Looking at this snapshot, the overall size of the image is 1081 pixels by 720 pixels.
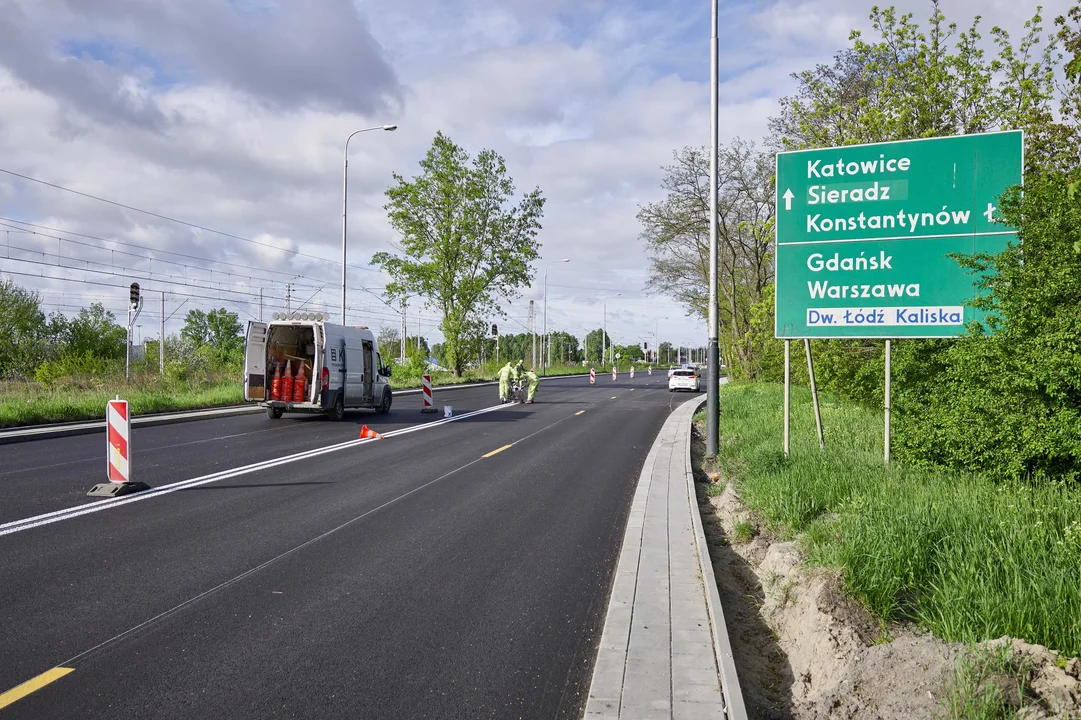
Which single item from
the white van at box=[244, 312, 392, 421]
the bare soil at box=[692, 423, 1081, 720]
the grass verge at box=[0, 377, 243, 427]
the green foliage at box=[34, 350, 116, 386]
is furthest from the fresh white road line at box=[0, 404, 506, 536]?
the green foliage at box=[34, 350, 116, 386]

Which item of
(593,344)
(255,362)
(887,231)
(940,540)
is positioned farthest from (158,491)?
(593,344)

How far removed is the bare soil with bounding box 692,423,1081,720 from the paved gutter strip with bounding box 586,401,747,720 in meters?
0.19

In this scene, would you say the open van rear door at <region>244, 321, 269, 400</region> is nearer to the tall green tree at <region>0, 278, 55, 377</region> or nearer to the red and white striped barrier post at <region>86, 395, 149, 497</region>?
the red and white striped barrier post at <region>86, 395, 149, 497</region>

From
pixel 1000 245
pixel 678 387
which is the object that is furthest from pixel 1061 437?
pixel 678 387

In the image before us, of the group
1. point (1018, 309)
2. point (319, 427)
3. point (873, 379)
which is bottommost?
point (319, 427)

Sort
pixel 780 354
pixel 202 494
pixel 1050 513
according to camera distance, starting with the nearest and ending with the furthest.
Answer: pixel 1050 513
pixel 202 494
pixel 780 354

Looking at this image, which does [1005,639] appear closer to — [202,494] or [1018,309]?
[1018,309]

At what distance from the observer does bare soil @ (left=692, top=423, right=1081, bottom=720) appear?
10.9ft

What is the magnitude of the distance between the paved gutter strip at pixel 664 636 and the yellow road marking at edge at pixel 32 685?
2.74 meters

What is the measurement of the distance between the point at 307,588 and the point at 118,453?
5.30m

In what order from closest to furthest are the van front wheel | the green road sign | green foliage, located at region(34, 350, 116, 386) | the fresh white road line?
1. the fresh white road line
2. the green road sign
3. the van front wheel
4. green foliage, located at region(34, 350, 116, 386)

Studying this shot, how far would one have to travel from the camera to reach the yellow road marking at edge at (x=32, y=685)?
368cm

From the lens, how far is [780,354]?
25.7m

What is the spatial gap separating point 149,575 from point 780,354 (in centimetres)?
2280
